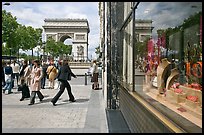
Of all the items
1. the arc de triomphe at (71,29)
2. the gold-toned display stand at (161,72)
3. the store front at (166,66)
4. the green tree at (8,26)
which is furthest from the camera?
the arc de triomphe at (71,29)

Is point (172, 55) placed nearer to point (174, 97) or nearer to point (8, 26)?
point (174, 97)

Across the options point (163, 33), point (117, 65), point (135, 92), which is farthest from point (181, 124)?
point (117, 65)

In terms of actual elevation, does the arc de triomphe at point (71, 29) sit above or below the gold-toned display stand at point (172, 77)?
above

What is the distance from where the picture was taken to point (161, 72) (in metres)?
4.24

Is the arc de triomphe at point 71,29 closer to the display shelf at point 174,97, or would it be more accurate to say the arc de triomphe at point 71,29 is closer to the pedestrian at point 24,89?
the pedestrian at point 24,89

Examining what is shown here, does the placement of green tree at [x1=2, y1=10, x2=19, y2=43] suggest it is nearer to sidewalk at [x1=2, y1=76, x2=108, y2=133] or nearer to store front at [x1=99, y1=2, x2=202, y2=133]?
sidewalk at [x1=2, y1=76, x2=108, y2=133]

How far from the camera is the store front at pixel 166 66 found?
2.79 m

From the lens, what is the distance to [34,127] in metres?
6.85

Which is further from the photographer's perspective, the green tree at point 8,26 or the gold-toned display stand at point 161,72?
the green tree at point 8,26

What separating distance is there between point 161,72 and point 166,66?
12.0 inches

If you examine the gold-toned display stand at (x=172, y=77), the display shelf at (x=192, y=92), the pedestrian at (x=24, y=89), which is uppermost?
the gold-toned display stand at (x=172, y=77)

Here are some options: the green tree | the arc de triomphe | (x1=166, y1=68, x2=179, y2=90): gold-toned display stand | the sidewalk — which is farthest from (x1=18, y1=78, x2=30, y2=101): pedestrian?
the arc de triomphe

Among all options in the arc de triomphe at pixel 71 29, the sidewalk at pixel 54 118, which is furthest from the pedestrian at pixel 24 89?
the arc de triomphe at pixel 71 29

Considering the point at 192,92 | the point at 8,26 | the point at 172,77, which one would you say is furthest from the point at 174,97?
the point at 8,26
